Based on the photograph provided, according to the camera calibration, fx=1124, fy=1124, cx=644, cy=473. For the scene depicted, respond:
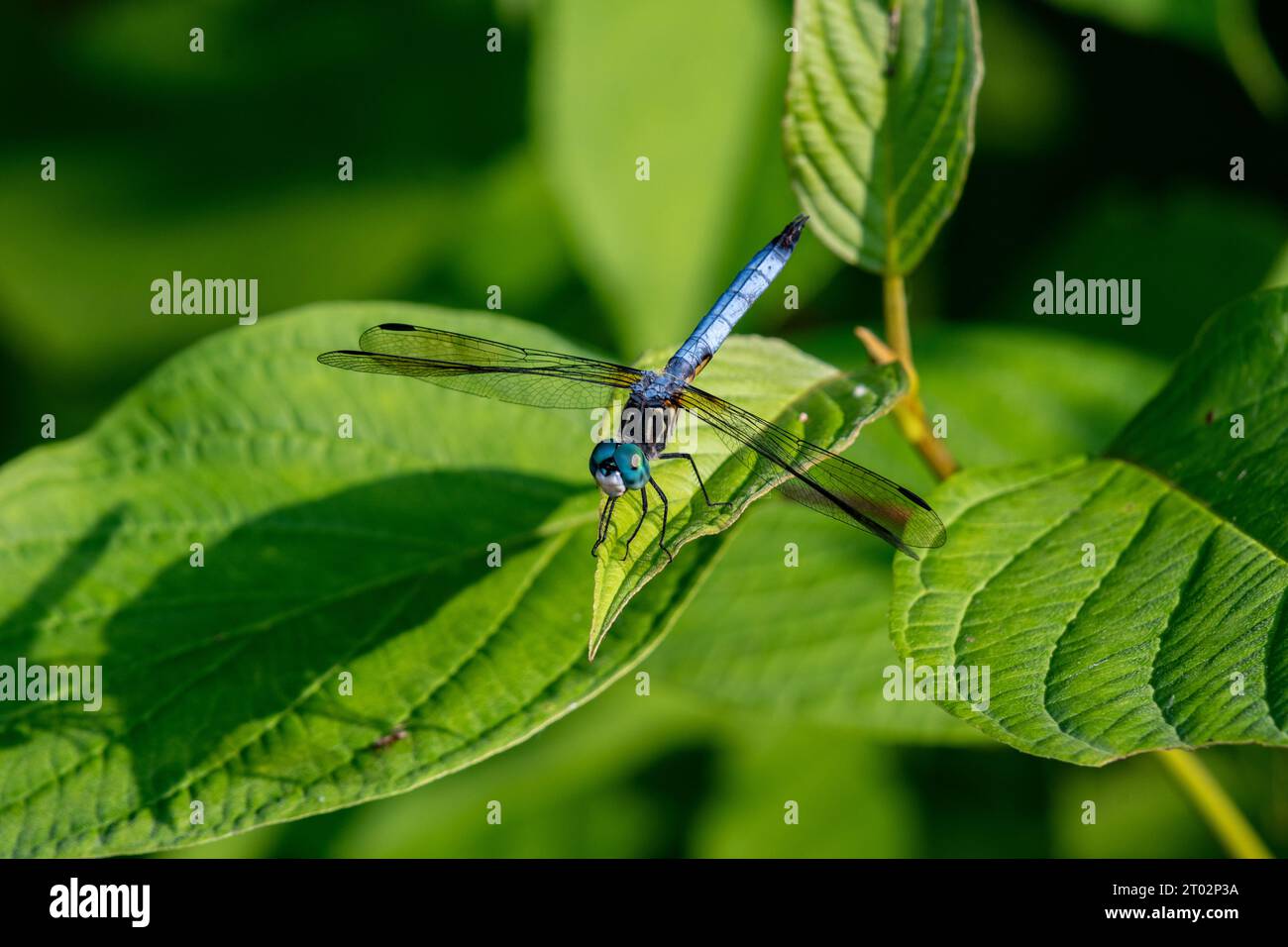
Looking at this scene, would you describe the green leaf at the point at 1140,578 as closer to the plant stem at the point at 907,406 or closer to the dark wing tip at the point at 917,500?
the dark wing tip at the point at 917,500

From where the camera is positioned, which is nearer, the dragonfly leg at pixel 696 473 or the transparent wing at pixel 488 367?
the dragonfly leg at pixel 696 473

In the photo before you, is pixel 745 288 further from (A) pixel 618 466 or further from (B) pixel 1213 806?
(B) pixel 1213 806

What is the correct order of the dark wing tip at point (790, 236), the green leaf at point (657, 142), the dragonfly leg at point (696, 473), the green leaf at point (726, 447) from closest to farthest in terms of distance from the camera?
the green leaf at point (726, 447), the dragonfly leg at point (696, 473), the dark wing tip at point (790, 236), the green leaf at point (657, 142)

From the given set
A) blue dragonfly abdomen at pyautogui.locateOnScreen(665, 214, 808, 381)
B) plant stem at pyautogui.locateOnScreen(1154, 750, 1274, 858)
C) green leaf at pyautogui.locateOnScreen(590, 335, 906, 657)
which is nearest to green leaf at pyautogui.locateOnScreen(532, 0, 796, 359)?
blue dragonfly abdomen at pyautogui.locateOnScreen(665, 214, 808, 381)

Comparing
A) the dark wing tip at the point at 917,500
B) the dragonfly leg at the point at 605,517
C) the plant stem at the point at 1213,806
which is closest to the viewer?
the dragonfly leg at the point at 605,517

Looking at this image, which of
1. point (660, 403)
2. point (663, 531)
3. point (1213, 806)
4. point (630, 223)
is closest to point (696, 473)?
point (663, 531)

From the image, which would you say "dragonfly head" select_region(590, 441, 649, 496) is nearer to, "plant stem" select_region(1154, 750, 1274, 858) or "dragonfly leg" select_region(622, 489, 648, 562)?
"dragonfly leg" select_region(622, 489, 648, 562)

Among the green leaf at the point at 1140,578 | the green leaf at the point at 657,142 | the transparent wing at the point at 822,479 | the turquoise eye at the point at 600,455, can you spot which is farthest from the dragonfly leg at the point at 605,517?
the green leaf at the point at 657,142
